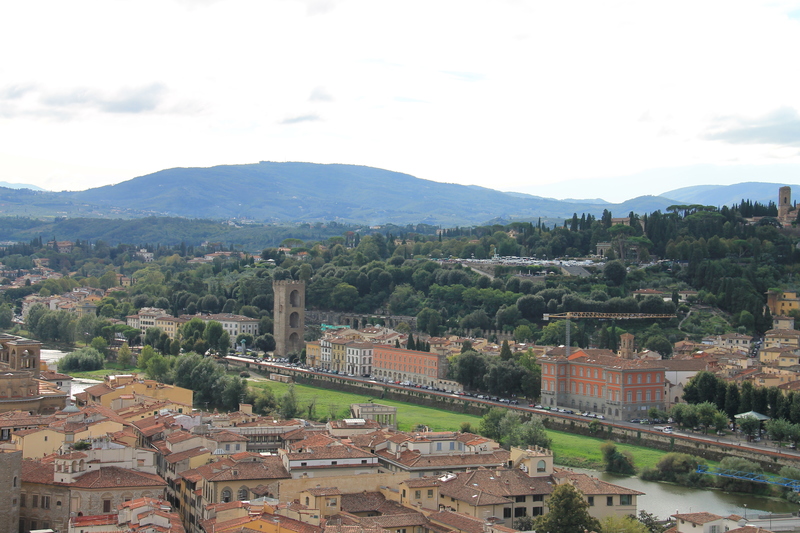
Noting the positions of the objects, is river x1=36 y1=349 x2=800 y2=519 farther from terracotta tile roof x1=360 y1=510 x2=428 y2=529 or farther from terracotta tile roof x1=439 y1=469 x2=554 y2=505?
terracotta tile roof x1=360 y1=510 x2=428 y2=529

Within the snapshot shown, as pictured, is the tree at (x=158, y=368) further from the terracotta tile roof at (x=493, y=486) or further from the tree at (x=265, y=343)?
the terracotta tile roof at (x=493, y=486)

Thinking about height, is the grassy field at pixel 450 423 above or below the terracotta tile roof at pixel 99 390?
below

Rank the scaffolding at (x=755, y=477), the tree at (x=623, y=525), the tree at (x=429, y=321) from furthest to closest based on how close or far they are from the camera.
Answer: the tree at (x=429, y=321)
the scaffolding at (x=755, y=477)
the tree at (x=623, y=525)

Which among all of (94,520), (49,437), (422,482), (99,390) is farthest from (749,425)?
(94,520)

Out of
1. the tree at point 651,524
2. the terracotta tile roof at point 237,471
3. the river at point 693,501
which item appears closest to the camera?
the terracotta tile roof at point 237,471

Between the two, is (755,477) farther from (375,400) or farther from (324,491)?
(375,400)

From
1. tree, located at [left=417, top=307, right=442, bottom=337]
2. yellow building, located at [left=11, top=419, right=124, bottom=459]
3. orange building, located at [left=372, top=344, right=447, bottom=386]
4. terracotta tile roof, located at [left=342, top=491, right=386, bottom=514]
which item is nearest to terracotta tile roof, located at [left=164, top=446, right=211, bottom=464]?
yellow building, located at [left=11, top=419, right=124, bottom=459]

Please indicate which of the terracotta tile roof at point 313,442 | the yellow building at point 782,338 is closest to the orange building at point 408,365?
the yellow building at point 782,338
